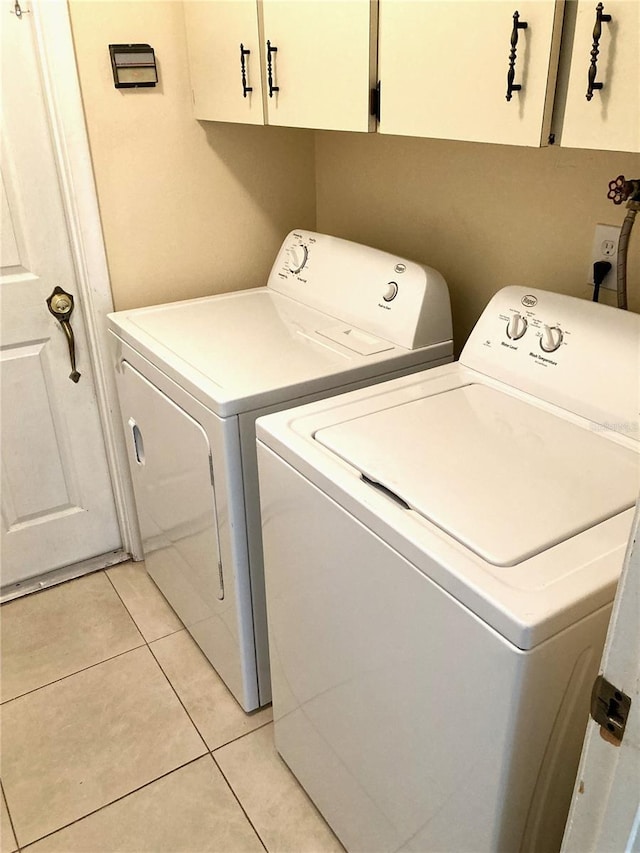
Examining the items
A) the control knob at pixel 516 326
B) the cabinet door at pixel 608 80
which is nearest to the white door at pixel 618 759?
the cabinet door at pixel 608 80

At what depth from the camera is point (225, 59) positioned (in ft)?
5.75

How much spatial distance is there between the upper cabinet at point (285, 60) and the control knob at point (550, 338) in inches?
21.6

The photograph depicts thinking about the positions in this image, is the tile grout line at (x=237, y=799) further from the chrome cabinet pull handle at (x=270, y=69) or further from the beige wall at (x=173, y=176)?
the chrome cabinet pull handle at (x=270, y=69)

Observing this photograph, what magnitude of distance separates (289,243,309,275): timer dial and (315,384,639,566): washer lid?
0.80 metres

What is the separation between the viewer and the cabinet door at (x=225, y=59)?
1.64 m

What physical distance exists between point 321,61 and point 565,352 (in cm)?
79

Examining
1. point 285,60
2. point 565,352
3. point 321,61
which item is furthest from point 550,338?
point 285,60

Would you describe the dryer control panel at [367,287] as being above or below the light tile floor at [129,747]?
above

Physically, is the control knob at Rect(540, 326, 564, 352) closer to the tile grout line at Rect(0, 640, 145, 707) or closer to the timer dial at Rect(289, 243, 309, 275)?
the timer dial at Rect(289, 243, 309, 275)

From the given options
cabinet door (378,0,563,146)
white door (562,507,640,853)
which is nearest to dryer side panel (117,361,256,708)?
cabinet door (378,0,563,146)

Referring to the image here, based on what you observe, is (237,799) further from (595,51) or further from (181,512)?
(595,51)

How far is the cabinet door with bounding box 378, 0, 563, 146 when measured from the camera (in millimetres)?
1046

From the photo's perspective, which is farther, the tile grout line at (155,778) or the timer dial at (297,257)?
the timer dial at (297,257)

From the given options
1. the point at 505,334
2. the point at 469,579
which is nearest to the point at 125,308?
the point at 505,334
